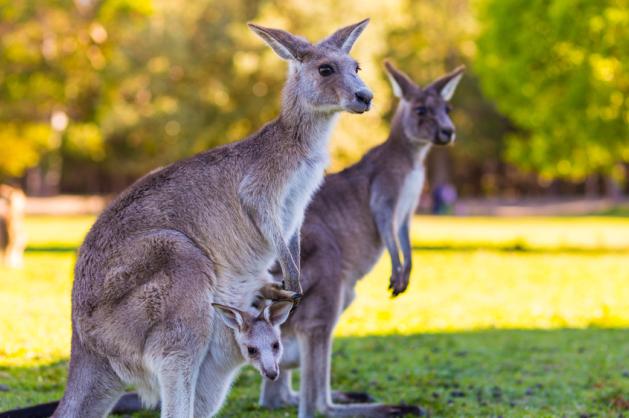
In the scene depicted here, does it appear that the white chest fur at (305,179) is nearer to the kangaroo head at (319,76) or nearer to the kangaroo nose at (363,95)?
the kangaroo head at (319,76)

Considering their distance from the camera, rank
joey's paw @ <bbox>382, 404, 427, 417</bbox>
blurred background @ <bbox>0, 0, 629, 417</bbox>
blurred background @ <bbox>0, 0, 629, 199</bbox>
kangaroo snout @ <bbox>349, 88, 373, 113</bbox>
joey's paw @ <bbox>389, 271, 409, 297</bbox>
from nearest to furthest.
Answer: kangaroo snout @ <bbox>349, 88, 373, 113</bbox> < joey's paw @ <bbox>382, 404, 427, 417</bbox> < joey's paw @ <bbox>389, 271, 409, 297</bbox> < blurred background @ <bbox>0, 0, 629, 417</bbox> < blurred background @ <bbox>0, 0, 629, 199</bbox>

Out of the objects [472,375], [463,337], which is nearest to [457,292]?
[463,337]

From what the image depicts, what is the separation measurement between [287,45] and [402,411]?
2.27m

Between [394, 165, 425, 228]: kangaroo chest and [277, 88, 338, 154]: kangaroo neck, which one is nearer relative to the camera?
[277, 88, 338, 154]: kangaroo neck

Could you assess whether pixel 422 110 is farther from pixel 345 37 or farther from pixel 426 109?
pixel 345 37

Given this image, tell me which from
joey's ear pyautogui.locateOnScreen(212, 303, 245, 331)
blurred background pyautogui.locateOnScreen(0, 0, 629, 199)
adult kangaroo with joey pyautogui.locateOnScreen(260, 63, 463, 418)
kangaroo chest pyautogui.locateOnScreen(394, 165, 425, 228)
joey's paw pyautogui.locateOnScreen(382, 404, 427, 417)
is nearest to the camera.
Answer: joey's ear pyautogui.locateOnScreen(212, 303, 245, 331)

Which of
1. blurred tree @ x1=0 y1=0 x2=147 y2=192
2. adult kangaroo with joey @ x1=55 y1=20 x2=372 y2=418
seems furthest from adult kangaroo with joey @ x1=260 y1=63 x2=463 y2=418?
blurred tree @ x1=0 y1=0 x2=147 y2=192

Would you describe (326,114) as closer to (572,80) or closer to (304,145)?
(304,145)

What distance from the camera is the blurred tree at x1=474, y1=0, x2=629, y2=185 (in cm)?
1667

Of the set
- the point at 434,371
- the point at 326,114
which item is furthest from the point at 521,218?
the point at 326,114

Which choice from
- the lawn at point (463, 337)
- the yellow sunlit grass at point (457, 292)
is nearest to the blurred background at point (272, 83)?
the yellow sunlit grass at point (457, 292)

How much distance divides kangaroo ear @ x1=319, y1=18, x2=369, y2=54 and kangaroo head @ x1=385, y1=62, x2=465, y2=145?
1.49 meters

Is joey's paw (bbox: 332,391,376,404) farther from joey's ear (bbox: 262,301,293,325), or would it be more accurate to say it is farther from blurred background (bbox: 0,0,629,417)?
joey's ear (bbox: 262,301,293,325)

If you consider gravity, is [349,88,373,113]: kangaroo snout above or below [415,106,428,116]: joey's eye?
below
